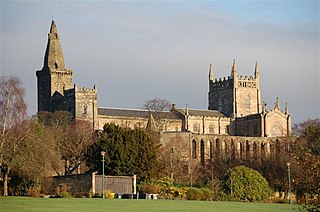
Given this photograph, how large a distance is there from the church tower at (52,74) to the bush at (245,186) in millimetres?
71477

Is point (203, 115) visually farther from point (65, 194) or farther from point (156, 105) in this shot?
point (65, 194)

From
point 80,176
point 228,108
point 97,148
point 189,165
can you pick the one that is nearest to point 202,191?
point 80,176

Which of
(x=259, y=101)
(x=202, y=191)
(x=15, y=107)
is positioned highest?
(x=259, y=101)

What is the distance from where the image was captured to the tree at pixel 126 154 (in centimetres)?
5978

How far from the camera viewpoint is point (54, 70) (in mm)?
126438

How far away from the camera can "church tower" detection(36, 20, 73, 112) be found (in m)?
126

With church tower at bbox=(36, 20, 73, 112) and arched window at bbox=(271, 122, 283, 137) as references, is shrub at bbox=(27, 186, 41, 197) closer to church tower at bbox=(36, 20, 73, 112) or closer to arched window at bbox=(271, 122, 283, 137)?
church tower at bbox=(36, 20, 73, 112)

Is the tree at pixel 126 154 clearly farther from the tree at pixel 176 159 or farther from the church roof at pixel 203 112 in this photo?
the church roof at pixel 203 112

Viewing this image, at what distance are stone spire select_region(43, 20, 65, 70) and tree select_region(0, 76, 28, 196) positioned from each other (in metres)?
72.9

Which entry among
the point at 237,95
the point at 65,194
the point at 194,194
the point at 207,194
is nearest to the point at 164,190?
the point at 194,194

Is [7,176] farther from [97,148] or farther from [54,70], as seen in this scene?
[54,70]

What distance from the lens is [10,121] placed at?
5344cm

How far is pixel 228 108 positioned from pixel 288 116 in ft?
40.5

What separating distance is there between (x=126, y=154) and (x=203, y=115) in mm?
74193
